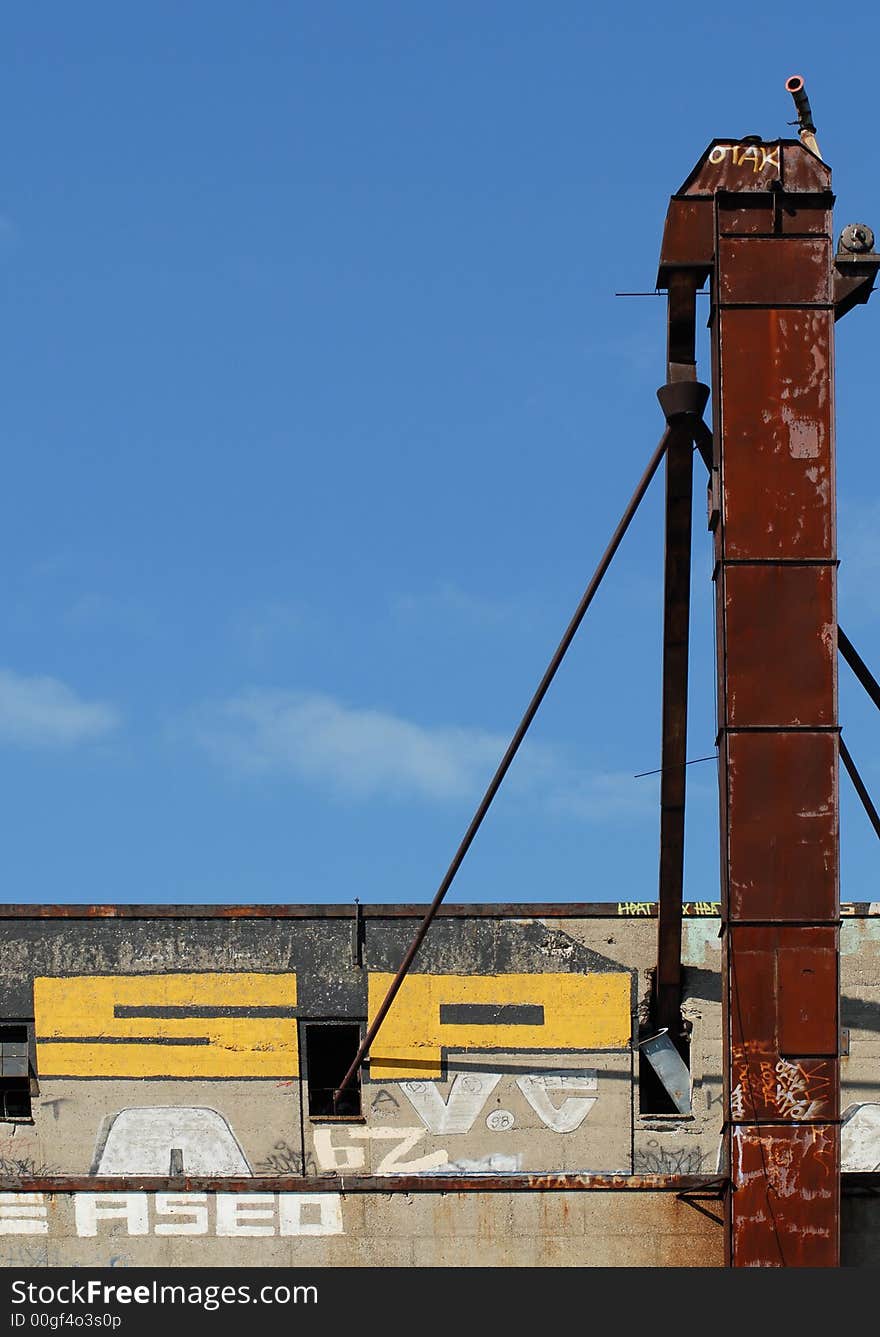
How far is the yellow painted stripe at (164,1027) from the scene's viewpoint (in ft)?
74.7

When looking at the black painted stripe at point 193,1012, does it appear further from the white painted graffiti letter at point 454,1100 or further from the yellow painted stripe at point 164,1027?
the white painted graffiti letter at point 454,1100

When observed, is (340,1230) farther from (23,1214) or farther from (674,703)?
(674,703)

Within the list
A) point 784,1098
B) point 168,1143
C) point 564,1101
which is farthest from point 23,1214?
point 784,1098

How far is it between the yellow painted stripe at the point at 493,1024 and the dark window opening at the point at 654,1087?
0.34m

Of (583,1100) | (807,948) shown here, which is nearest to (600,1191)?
(807,948)

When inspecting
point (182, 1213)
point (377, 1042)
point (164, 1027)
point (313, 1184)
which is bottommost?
point (182, 1213)

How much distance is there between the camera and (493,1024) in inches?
900

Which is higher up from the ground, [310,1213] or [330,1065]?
[330,1065]

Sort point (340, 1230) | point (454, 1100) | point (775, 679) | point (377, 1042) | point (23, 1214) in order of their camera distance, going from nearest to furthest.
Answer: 1. point (775, 679)
2. point (340, 1230)
3. point (23, 1214)
4. point (454, 1100)
5. point (377, 1042)

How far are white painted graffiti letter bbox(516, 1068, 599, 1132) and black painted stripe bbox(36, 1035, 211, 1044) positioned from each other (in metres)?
3.39

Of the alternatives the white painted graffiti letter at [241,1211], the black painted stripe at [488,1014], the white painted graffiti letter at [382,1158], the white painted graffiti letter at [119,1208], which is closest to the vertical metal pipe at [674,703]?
the black painted stripe at [488,1014]

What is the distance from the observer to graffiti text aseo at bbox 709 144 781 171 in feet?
59.6

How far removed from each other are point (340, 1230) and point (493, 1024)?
4.42 meters

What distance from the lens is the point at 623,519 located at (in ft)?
62.5
